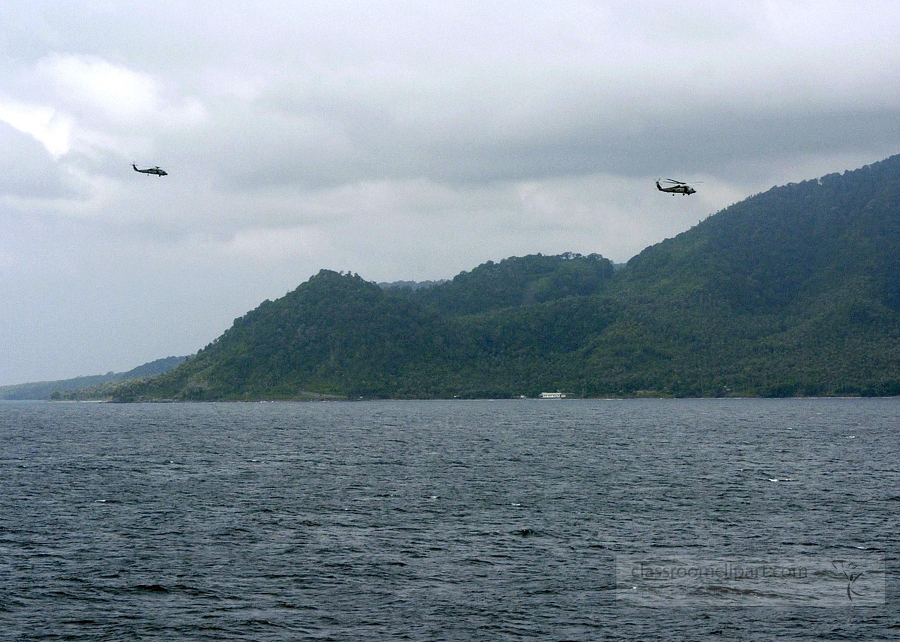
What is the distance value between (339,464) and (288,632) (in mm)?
71694

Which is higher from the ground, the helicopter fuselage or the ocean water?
the helicopter fuselage

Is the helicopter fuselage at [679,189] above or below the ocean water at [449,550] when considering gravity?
above

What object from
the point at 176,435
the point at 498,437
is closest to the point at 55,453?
the point at 176,435

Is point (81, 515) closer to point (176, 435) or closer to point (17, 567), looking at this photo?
point (17, 567)

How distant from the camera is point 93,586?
4994 centimetres

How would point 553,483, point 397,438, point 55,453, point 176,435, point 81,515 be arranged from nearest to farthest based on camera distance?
1. point 81,515
2. point 553,483
3. point 55,453
4. point 397,438
5. point 176,435

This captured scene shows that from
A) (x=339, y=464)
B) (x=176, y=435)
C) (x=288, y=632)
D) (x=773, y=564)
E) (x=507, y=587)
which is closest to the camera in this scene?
(x=288, y=632)

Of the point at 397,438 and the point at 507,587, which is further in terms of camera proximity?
the point at 397,438

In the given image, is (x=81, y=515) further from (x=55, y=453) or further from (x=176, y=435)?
(x=176, y=435)

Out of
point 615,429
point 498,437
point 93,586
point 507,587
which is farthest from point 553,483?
point 615,429

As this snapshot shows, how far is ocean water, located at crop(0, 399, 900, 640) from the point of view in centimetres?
4381

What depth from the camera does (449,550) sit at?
2299 inches

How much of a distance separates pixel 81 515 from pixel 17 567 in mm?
17909

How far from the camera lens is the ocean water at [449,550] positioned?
144 feet
